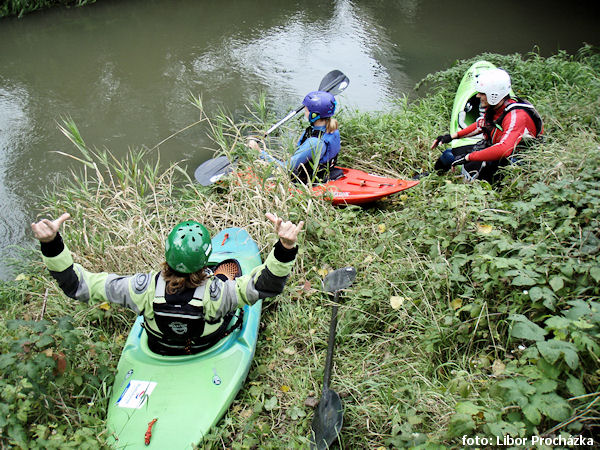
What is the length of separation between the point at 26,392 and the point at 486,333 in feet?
7.29

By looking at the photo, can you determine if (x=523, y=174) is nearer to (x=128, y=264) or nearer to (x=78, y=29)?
(x=128, y=264)

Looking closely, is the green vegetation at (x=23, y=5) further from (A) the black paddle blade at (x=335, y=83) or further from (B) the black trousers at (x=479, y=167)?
(B) the black trousers at (x=479, y=167)

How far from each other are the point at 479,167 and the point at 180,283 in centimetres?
284

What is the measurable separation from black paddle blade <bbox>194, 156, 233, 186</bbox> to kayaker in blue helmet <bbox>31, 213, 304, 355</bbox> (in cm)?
190

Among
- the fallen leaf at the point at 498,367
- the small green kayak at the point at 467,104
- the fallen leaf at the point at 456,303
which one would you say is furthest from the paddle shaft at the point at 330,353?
the small green kayak at the point at 467,104

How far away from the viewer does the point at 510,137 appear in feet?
11.7

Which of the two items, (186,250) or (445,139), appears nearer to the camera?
(186,250)

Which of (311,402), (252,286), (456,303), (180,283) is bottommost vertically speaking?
(311,402)

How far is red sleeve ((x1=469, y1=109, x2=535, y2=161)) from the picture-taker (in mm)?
3555

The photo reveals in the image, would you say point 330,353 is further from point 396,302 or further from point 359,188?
point 359,188

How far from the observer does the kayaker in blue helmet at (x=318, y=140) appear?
390 cm

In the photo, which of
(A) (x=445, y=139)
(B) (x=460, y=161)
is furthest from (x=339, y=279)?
(A) (x=445, y=139)

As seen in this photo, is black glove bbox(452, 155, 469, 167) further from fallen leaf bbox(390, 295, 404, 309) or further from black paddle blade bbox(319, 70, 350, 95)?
black paddle blade bbox(319, 70, 350, 95)

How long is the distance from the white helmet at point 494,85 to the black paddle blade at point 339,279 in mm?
2065
